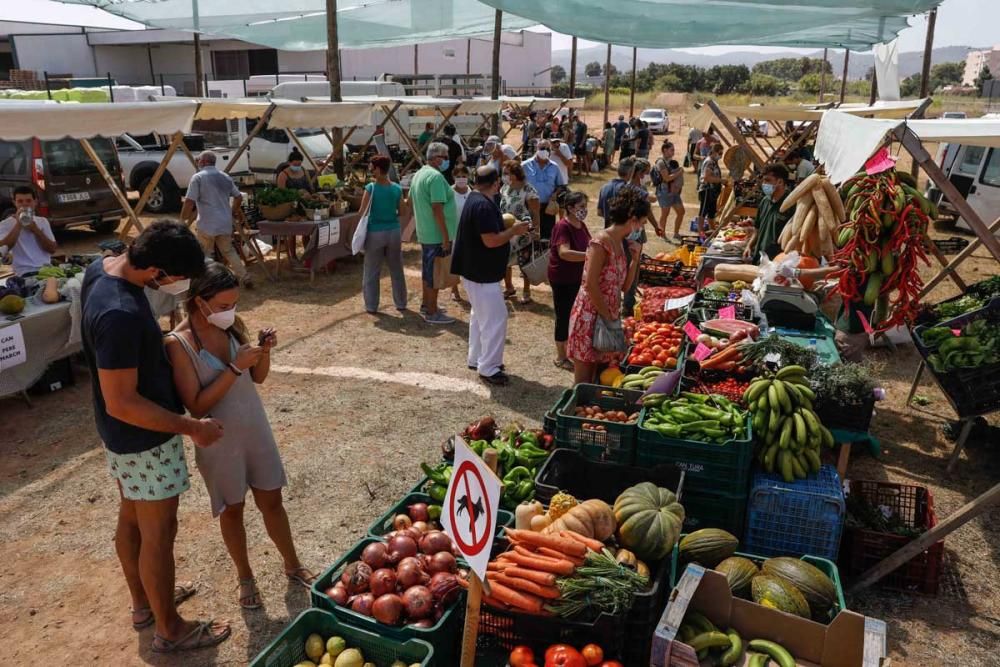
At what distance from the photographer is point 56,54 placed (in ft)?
130

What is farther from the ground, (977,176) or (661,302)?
(977,176)

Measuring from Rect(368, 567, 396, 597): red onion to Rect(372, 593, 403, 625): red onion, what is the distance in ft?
0.23

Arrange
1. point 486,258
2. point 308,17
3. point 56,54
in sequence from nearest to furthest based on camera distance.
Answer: point 486,258 < point 308,17 < point 56,54

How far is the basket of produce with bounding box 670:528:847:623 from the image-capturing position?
337cm

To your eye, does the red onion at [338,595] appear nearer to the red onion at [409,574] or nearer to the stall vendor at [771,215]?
the red onion at [409,574]

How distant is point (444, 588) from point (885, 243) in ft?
13.5

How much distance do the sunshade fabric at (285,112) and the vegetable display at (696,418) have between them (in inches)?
347

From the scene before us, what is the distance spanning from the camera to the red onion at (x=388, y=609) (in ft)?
10.3

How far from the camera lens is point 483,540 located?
2561mm

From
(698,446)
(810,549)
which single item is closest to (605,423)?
(698,446)

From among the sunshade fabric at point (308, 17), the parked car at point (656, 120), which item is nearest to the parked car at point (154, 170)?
the sunshade fabric at point (308, 17)

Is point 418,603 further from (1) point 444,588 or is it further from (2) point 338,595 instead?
(2) point 338,595

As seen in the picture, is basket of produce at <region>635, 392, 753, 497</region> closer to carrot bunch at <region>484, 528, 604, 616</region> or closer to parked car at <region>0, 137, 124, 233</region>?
carrot bunch at <region>484, 528, 604, 616</region>

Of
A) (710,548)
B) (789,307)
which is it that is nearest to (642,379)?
(789,307)
